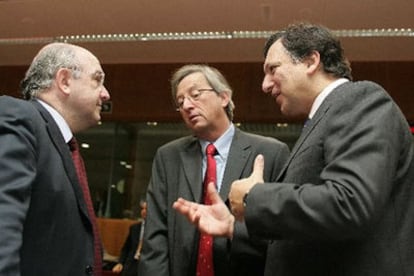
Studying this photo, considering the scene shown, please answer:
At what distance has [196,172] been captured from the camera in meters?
2.42

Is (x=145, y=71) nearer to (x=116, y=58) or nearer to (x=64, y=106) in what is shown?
(x=116, y=58)

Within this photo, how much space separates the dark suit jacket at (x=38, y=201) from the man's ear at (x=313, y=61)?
0.86 m

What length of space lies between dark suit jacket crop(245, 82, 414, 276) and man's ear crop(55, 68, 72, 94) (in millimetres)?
966

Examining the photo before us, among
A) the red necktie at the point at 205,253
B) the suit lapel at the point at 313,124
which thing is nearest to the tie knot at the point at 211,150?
the red necktie at the point at 205,253

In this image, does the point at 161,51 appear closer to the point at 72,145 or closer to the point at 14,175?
the point at 72,145

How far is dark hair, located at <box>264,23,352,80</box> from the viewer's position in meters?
1.76

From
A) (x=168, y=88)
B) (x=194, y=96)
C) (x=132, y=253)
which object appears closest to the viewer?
(x=194, y=96)

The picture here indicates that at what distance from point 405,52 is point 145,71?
3.19 metres

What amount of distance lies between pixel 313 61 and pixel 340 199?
60 cm

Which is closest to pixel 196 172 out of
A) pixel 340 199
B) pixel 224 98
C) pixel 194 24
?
pixel 224 98

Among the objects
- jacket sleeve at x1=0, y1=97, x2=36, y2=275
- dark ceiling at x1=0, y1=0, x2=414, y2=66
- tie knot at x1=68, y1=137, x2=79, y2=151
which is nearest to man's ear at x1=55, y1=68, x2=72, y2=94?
tie knot at x1=68, y1=137, x2=79, y2=151

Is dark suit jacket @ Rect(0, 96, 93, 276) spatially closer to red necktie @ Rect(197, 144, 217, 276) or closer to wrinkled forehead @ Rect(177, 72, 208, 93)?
red necktie @ Rect(197, 144, 217, 276)

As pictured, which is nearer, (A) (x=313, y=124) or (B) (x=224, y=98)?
(A) (x=313, y=124)

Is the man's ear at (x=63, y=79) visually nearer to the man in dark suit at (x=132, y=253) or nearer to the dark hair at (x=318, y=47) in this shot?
the dark hair at (x=318, y=47)
